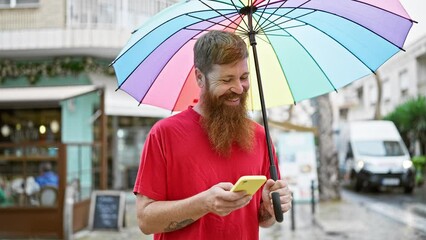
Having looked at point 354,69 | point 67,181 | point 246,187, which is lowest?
point 67,181

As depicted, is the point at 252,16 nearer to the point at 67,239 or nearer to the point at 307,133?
the point at 67,239

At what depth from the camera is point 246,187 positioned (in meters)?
1.92

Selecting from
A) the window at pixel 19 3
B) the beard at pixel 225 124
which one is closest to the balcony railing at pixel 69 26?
the window at pixel 19 3

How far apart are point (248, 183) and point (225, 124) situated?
1.72ft

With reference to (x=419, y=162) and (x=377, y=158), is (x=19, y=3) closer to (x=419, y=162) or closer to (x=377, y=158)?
(x=377, y=158)

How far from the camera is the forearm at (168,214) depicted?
2123 mm

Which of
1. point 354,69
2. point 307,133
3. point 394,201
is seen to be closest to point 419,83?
point 394,201

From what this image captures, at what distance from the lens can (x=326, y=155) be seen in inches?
648

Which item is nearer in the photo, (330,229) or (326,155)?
(330,229)

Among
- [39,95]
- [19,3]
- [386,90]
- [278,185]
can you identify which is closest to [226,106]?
[278,185]

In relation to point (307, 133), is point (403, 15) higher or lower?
higher

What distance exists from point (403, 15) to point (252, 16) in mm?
814

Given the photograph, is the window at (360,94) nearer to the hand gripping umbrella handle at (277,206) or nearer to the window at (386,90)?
the window at (386,90)

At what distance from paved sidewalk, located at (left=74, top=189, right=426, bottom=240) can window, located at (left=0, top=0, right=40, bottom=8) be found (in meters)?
5.82
